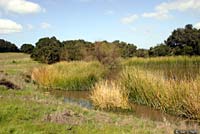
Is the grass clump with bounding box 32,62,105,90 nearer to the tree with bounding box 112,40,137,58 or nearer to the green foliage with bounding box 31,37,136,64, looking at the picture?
the green foliage with bounding box 31,37,136,64

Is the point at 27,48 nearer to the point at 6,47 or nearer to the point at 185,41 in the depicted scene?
the point at 6,47

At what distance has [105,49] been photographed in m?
41.3

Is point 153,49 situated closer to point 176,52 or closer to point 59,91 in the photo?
point 176,52

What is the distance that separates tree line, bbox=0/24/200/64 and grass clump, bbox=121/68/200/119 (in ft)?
71.8

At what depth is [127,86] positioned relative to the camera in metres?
18.6

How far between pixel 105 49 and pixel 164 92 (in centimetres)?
2619

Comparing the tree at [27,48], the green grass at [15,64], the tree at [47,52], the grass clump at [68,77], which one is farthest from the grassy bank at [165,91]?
the tree at [27,48]

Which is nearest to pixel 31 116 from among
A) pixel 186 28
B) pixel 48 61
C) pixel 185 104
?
pixel 185 104

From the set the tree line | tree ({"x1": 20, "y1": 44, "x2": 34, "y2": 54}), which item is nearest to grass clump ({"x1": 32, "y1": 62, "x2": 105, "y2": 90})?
the tree line

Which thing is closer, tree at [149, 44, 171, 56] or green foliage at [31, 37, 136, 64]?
green foliage at [31, 37, 136, 64]

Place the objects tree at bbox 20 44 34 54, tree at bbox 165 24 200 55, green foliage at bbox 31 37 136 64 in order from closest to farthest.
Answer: green foliage at bbox 31 37 136 64
tree at bbox 165 24 200 55
tree at bbox 20 44 34 54

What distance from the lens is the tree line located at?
41562 mm

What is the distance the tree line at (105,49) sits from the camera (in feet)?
136

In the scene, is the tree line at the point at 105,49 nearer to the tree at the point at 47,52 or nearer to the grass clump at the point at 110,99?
the tree at the point at 47,52
